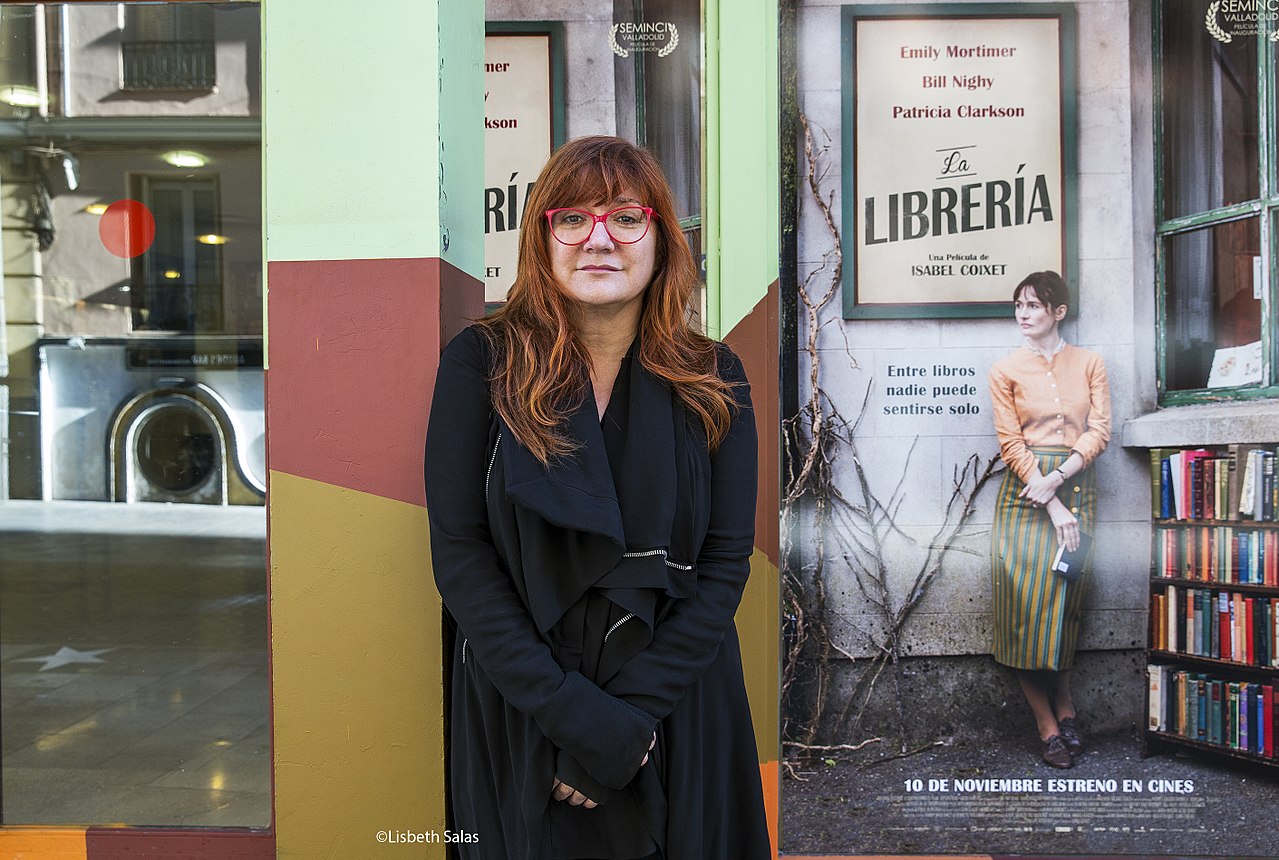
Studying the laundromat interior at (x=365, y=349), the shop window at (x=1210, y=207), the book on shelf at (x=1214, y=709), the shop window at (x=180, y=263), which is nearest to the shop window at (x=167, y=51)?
the laundromat interior at (x=365, y=349)

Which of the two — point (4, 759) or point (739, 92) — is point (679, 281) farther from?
point (4, 759)

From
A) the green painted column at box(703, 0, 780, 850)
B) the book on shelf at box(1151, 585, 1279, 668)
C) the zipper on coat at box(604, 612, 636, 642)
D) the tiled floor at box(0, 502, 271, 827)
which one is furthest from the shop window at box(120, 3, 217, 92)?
the book on shelf at box(1151, 585, 1279, 668)

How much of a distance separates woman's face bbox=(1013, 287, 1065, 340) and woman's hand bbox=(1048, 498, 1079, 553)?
21.6 inches

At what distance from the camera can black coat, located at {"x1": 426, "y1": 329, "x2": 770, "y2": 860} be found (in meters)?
1.72

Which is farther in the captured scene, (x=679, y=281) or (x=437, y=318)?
(x=437, y=318)

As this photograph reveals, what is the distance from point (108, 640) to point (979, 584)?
537cm

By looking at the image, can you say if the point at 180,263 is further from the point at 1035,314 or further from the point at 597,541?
the point at 597,541

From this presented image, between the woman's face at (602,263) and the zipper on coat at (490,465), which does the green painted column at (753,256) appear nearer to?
the woman's face at (602,263)

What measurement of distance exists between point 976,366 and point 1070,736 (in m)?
1.23

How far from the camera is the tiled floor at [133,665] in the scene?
3744mm

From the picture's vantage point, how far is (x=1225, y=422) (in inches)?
124

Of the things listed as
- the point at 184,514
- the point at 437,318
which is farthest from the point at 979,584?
the point at 184,514

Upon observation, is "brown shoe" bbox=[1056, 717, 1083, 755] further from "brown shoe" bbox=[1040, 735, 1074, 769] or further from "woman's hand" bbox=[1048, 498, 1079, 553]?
"woman's hand" bbox=[1048, 498, 1079, 553]

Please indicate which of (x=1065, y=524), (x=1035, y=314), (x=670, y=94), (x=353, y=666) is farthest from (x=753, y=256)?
(x=353, y=666)
